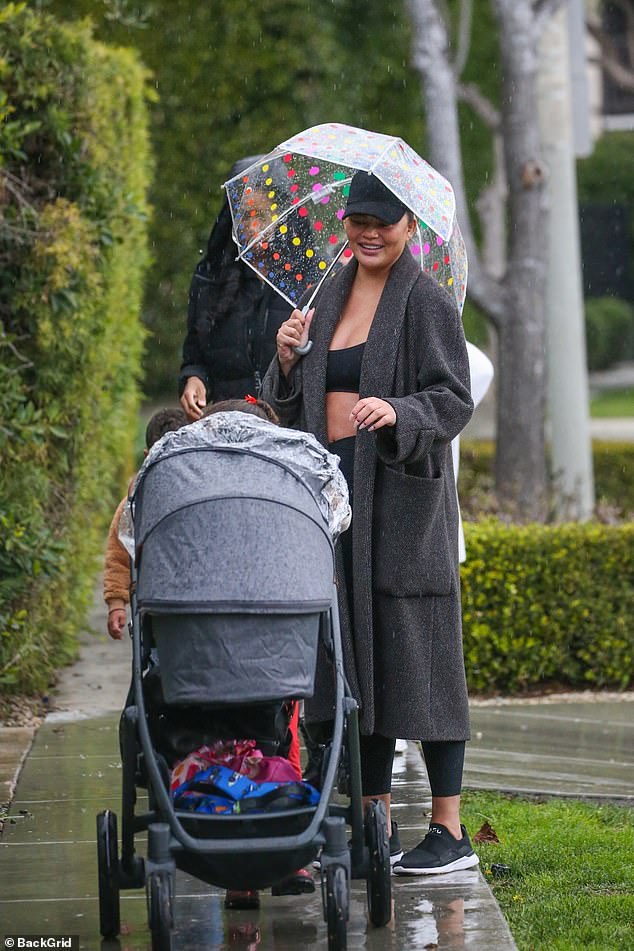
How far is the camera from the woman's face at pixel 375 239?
4309mm

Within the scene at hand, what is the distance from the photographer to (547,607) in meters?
7.37

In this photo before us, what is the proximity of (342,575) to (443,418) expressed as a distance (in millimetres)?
535

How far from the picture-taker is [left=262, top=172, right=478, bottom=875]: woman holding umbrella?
4223 mm

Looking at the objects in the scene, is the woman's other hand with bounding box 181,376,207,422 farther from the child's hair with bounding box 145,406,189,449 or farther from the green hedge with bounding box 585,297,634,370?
the green hedge with bounding box 585,297,634,370

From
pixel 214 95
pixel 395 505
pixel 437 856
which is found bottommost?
pixel 437 856

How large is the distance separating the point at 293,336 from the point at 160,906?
1746mm

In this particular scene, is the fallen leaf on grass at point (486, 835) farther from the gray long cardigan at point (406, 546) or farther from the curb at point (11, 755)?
the curb at point (11, 755)

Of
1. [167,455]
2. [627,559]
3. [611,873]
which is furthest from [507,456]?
[167,455]

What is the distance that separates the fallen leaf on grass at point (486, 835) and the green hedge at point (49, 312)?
2186 millimetres


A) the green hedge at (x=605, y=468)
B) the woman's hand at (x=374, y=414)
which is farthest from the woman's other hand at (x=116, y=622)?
the green hedge at (x=605, y=468)

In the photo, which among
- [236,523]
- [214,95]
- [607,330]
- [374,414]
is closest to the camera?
[236,523]

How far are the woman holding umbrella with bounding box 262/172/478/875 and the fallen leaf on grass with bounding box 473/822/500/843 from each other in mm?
462

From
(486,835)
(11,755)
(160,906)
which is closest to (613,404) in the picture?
(11,755)

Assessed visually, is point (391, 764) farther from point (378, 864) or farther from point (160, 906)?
point (160, 906)
